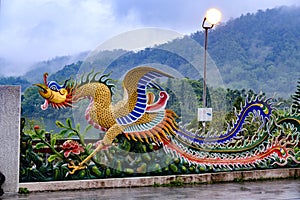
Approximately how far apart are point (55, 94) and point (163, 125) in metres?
2.18

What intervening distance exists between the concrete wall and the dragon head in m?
0.43

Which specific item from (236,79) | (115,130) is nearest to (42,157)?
(115,130)

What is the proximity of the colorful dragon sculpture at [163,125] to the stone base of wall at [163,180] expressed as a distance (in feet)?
0.70

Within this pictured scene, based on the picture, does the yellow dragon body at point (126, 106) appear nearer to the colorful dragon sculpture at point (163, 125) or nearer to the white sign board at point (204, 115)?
the colorful dragon sculpture at point (163, 125)

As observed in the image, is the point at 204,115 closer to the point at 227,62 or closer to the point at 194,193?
the point at 194,193

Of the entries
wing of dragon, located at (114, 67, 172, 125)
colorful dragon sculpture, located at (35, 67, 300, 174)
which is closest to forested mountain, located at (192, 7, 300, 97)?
colorful dragon sculpture, located at (35, 67, 300, 174)

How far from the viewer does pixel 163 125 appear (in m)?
9.41

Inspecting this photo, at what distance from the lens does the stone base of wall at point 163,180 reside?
8.56 m

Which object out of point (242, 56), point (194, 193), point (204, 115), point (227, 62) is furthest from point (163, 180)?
point (242, 56)

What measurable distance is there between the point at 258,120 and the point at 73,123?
12.9ft

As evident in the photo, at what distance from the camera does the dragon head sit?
28.1ft

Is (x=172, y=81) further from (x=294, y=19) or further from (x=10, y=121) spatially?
(x=294, y=19)

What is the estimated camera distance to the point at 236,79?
18.0 meters

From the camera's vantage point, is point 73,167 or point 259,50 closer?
point 73,167
